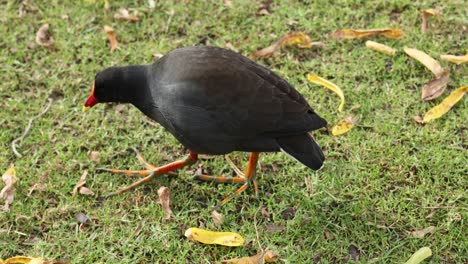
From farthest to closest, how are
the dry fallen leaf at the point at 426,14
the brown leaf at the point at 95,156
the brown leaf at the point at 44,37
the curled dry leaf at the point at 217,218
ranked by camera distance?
the brown leaf at the point at 44,37
the dry fallen leaf at the point at 426,14
the brown leaf at the point at 95,156
the curled dry leaf at the point at 217,218

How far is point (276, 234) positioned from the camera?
3.79 meters

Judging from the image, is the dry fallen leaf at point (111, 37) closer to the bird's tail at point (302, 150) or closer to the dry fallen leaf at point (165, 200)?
the dry fallen leaf at point (165, 200)

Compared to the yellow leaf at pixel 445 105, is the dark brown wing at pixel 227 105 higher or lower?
higher

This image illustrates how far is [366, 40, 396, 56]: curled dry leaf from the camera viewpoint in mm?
4852

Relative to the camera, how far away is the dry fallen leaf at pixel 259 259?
3.60m

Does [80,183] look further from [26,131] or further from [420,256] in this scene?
[420,256]

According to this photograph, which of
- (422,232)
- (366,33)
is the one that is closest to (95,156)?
(422,232)

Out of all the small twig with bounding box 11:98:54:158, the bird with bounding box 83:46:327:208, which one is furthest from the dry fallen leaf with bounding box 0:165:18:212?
the bird with bounding box 83:46:327:208

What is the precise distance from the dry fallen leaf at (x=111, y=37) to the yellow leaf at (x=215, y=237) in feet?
7.04

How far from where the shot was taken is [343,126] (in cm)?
439

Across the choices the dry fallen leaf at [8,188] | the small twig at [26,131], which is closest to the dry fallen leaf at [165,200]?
the dry fallen leaf at [8,188]

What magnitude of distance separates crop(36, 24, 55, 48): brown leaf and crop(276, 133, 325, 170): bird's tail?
8.76ft

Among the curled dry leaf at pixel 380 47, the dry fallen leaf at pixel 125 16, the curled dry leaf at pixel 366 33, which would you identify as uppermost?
the dry fallen leaf at pixel 125 16

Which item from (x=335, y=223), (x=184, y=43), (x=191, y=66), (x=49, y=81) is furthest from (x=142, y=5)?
(x=335, y=223)
